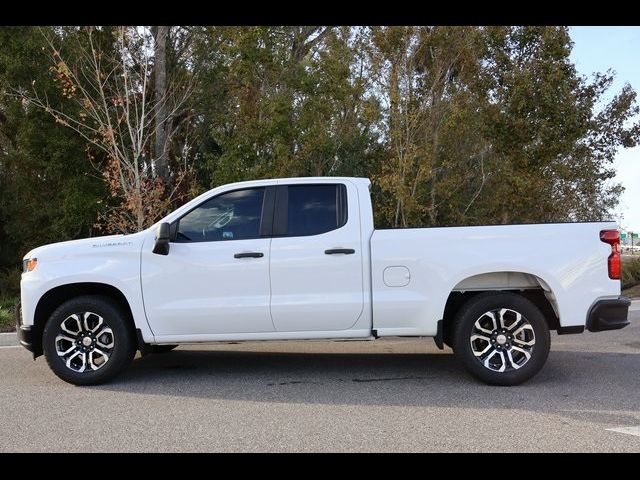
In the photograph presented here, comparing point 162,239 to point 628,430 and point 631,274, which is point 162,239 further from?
point 631,274

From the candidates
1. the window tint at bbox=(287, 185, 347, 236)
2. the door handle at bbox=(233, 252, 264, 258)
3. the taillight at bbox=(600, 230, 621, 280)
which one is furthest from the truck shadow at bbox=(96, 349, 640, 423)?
the window tint at bbox=(287, 185, 347, 236)

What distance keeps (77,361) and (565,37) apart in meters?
11.9

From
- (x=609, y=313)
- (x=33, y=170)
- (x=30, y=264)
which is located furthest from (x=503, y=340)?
(x=33, y=170)

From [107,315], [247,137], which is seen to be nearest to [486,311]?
[107,315]

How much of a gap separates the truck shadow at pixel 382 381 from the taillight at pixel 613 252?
44.1 inches

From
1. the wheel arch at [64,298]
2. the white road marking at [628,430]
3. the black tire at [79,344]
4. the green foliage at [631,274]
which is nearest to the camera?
the white road marking at [628,430]

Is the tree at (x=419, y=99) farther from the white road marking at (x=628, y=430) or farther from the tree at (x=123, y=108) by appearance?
the white road marking at (x=628, y=430)

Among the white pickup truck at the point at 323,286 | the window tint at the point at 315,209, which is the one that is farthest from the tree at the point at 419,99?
the white pickup truck at the point at 323,286

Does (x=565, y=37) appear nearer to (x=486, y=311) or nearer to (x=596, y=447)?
(x=486, y=311)

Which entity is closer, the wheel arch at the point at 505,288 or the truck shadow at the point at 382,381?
the truck shadow at the point at 382,381

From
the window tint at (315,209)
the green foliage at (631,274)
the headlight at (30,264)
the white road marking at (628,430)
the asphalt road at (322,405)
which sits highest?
the window tint at (315,209)

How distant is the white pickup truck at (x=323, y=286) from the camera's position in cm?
598

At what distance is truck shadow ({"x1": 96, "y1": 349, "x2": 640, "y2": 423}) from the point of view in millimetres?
5551

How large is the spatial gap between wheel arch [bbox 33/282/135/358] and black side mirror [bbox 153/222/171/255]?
1.96 feet
